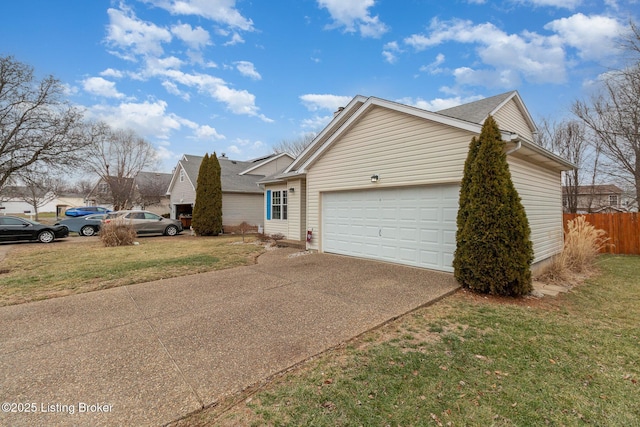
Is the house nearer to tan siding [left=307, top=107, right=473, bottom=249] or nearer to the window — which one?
tan siding [left=307, top=107, right=473, bottom=249]

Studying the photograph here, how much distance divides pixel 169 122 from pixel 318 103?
9560 millimetres

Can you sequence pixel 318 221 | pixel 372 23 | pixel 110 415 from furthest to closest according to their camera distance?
1. pixel 372 23
2. pixel 318 221
3. pixel 110 415

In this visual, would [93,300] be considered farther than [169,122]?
No

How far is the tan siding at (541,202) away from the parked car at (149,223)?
54.8ft

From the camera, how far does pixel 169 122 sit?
1750 cm

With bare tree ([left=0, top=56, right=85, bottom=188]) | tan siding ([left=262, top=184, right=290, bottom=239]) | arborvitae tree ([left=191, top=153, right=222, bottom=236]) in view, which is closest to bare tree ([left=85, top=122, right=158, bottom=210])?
bare tree ([left=0, top=56, right=85, bottom=188])

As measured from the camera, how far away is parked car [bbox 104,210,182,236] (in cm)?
1518

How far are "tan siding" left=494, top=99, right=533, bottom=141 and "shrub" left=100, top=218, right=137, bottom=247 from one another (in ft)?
49.0

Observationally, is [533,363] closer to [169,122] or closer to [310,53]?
[310,53]

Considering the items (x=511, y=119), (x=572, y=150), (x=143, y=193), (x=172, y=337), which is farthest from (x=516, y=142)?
(x=143, y=193)

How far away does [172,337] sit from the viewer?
3.63 meters

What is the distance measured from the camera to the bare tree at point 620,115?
41.4 ft

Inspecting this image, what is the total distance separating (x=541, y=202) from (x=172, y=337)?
9462 mm

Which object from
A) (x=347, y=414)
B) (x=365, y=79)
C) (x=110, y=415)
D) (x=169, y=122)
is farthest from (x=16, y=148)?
(x=347, y=414)
